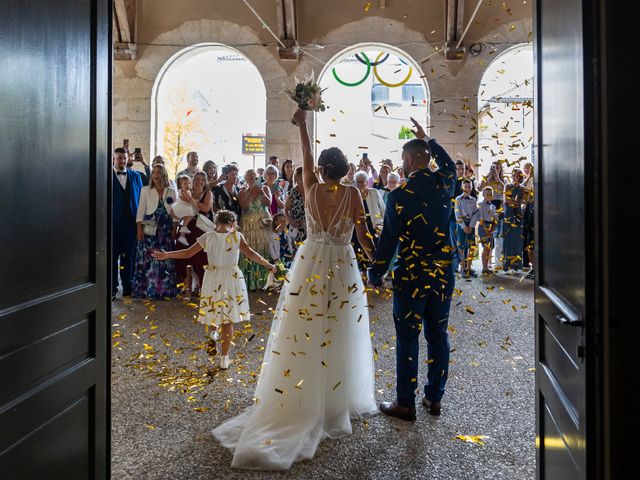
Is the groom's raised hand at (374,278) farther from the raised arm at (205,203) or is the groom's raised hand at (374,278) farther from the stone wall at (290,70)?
the stone wall at (290,70)

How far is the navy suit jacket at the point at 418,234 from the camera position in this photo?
3.74 m

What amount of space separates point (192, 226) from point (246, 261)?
42.5 inches

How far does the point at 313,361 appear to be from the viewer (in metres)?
3.62

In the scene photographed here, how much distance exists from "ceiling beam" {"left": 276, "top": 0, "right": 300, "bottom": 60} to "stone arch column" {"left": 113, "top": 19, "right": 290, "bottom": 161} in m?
0.33

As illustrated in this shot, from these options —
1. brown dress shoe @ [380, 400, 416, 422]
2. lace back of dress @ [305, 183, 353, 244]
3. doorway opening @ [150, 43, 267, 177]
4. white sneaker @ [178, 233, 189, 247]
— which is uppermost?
doorway opening @ [150, 43, 267, 177]

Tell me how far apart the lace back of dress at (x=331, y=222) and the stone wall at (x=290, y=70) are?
29.6 ft

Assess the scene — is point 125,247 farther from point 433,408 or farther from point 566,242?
point 566,242

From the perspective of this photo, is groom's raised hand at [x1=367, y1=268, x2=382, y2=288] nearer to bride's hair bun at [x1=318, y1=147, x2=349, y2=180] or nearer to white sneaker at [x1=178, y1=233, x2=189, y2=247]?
bride's hair bun at [x1=318, y1=147, x2=349, y2=180]

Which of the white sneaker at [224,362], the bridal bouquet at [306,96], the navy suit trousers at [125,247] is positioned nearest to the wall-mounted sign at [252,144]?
the navy suit trousers at [125,247]

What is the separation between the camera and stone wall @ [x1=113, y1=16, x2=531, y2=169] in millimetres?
12539

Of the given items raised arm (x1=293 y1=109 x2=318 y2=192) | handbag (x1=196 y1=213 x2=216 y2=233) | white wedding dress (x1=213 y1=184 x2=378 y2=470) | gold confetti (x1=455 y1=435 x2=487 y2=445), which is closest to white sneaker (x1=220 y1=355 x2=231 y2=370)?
white wedding dress (x1=213 y1=184 x2=378 y2=470)

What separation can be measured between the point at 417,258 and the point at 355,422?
1235 mm
